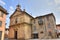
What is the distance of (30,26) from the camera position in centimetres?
3347

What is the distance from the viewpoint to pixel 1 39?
24078mm

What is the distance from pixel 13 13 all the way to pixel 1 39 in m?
14.3

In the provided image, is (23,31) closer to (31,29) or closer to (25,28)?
(25,28)

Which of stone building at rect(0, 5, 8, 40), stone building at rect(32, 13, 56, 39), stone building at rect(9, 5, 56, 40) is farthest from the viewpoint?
stone building at rect(9, 5, 56, 40)

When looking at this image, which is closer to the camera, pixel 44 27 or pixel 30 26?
pixel 44 27

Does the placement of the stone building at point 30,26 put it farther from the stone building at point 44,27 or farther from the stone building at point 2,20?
the stone building at point 2,20

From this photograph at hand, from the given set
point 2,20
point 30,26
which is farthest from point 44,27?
point 2,20

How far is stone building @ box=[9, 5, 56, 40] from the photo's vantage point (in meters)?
30.2

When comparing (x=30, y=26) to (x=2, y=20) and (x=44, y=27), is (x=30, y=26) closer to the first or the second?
(x=44, y=27)

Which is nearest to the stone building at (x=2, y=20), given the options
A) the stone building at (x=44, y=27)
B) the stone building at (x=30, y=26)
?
the stone building at (x=30, y=26)

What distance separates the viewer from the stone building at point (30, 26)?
30.2m

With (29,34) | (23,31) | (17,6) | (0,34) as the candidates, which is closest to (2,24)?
(0,34)

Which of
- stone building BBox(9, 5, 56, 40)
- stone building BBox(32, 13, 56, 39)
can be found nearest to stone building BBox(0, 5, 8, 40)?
stone building BBox(9, 5, 56, 40)

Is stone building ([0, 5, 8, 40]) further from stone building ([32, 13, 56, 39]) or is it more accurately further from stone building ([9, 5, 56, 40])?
stone building ([32, 13, 56, 39])
